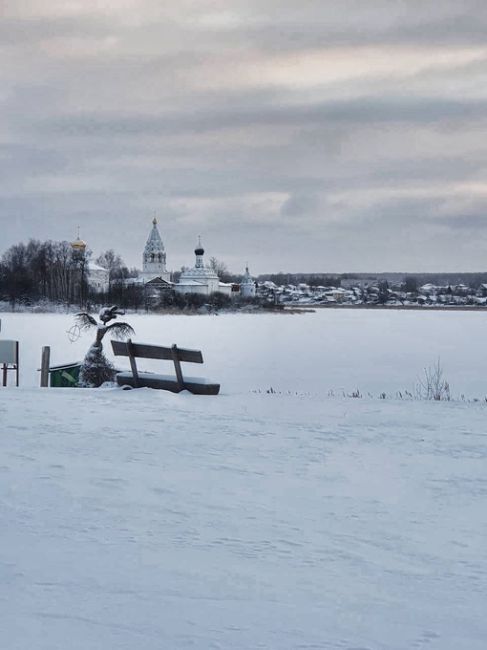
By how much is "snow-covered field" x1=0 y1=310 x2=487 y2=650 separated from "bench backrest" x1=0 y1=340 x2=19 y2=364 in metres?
5.41

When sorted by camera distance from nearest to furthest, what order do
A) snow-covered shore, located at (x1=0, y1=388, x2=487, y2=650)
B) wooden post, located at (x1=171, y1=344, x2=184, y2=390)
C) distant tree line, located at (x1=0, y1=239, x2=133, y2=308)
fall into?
snow-covered shore, located at (x1=0, y1=388, x2=487, y2=650), wooden post, located at (x1=171, y1=344, x2=184, y2=390), distant tree line, located at (x1=0, y1=239, x2=133, y2=308)

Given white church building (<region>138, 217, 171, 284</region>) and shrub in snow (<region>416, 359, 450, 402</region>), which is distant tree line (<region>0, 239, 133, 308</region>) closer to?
white church building (<region>138, 217, 171, 284</region>)

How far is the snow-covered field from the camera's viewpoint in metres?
3.86

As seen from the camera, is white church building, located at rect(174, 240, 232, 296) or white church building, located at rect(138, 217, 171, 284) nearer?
white church building, located at rect(174, 240, 232, 296)

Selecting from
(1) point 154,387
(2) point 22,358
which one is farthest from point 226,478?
(2) point 22,358

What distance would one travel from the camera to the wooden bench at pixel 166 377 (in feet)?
39.4

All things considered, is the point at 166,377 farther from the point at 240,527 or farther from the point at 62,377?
the point at 240,527

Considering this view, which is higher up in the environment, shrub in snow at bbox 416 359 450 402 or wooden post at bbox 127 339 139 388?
wooden post at bbox 127 339 139 388

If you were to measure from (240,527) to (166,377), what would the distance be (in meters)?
7.11

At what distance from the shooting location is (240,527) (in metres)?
5.34

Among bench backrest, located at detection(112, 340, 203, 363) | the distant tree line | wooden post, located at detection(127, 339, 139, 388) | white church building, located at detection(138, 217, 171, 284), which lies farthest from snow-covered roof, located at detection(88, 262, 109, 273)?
wooden post, located at detection(127, 339, 139, 388)

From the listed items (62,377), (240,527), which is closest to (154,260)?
(62,377)

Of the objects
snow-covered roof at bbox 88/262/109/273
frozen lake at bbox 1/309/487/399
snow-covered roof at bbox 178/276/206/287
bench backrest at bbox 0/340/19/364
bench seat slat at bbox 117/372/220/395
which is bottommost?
frozen lake at bbox 1/309/487/399

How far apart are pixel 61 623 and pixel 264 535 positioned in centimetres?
168
